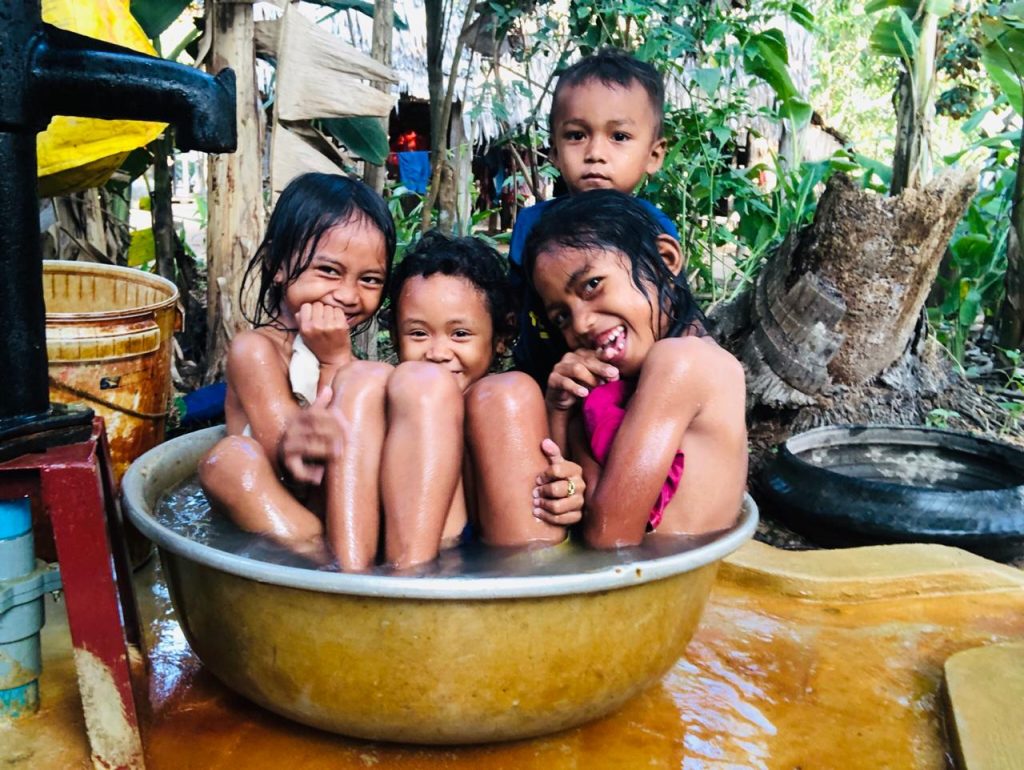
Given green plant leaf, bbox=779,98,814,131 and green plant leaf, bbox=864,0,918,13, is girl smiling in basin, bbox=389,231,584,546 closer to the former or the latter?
green plant leaf, bbox=779,98,814,131

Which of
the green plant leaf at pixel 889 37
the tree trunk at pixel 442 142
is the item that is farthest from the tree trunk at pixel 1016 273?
the tree trunk at pixel 442 142

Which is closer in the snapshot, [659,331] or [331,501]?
[331,501]

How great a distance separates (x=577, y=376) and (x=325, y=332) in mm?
542

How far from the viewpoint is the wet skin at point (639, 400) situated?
161 centimetres

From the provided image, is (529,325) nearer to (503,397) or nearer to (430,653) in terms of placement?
(503,397)

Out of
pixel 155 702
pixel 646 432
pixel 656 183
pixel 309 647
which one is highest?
pixel 656 183

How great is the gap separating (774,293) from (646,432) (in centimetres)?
206

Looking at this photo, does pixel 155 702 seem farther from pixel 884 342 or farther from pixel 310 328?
pixel 884 342

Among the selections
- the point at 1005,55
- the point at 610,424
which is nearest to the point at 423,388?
the point at 610,424

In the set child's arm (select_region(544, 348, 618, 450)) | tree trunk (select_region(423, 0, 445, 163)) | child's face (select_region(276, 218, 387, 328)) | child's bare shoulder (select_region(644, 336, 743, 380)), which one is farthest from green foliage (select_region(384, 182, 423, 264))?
child's bare shoulder (select_region(644, 336, 743, 380))

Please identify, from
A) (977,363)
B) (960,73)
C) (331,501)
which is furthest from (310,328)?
(960,73)

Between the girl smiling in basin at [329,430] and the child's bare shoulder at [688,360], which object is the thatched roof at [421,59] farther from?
the child's bare shoulder at [688,360]

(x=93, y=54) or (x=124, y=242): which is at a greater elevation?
(x=93, y=54)

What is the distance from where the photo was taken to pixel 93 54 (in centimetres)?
135
